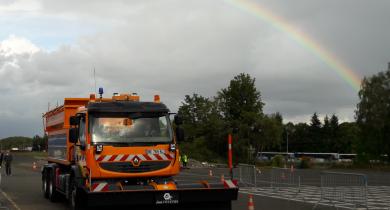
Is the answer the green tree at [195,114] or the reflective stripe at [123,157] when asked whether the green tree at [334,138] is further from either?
the reflective stripe at [123,157]

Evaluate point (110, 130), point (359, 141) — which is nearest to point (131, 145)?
point (110, 130)

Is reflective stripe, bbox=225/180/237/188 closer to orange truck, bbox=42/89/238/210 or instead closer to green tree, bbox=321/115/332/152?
orange truck, bbox=42/89/238/210

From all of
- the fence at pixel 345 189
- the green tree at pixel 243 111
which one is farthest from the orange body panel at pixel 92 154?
the green tree at pixel 243 111

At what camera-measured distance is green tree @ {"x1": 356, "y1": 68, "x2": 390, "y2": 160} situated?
65.4 m

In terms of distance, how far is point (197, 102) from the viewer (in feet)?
320

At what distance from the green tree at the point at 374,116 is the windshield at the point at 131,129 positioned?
57.1 meters

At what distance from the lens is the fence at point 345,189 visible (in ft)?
45.7

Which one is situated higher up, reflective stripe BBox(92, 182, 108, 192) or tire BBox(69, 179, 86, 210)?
reflective stripe BBox(92, 182, 108, 192)

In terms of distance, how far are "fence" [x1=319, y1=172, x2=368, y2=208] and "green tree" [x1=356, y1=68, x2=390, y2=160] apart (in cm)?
5236

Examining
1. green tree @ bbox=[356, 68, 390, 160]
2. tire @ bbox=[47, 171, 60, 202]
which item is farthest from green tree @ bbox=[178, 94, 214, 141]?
tire @ bbox=[47, 171, 60, 202]

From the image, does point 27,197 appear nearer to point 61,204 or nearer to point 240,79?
point 61,204

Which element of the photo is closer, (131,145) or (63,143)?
(131,145)

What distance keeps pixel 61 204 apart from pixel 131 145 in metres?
6.39

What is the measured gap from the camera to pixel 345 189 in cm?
1459
